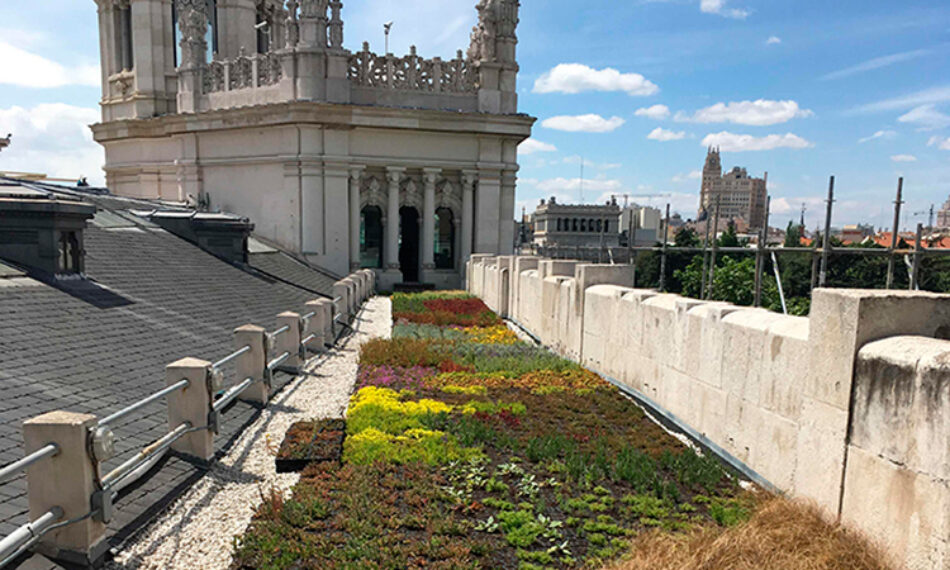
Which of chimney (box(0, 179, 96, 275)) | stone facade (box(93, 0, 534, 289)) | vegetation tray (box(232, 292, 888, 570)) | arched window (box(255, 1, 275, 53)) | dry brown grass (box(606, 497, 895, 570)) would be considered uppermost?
arched window (box(255, 1, 275, 53))

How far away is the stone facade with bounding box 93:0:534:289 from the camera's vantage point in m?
29.0

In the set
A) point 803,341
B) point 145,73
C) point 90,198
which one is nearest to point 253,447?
point 803,341

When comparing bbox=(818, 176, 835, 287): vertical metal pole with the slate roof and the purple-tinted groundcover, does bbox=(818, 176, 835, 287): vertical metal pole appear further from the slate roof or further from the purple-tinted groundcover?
the slate roof

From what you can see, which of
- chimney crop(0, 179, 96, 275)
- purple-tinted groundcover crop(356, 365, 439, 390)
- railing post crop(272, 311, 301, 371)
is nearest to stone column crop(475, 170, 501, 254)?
purple-tinted groundcover crop(356, 365, 439, 390)

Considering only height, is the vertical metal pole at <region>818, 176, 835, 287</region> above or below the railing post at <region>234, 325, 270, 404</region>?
above

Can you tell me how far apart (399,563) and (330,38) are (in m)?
28.7

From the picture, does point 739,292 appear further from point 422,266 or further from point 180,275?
point 180,275

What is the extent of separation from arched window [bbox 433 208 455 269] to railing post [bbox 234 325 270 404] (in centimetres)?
2352

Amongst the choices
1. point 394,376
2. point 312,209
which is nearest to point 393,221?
point 312,209

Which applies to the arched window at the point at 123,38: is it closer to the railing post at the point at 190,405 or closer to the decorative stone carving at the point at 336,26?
the decorative stone carving at the point at 336,26

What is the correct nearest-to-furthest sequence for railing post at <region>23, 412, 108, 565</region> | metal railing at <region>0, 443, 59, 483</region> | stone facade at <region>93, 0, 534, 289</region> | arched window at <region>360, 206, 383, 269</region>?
1. metal railing at <region>0, 443, 59, 483</region>
2. railing post at <region>23, 412, 108, 565</region>
3. stone facade at <region>93, 0, 534, 289</region>
4. arched window at <region>360, 206, 383, 269</region>

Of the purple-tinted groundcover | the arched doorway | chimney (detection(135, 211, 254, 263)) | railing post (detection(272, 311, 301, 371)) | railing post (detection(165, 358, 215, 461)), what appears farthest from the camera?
the arched doorway

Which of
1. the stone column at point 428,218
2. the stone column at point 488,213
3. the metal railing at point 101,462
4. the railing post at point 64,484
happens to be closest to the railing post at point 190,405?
the metal railing at point 101,462

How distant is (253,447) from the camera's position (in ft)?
27.7
